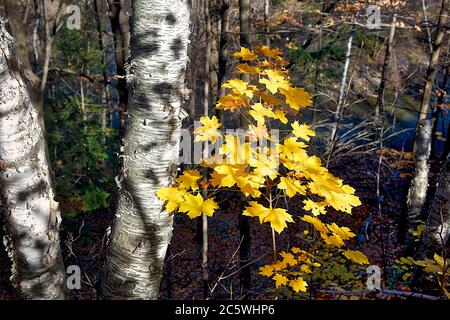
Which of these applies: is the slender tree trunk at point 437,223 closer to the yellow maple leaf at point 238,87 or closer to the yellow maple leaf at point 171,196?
the yellow maple leaf at point 238,87

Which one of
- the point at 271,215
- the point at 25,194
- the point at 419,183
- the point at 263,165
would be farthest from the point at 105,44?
the point at 271,215

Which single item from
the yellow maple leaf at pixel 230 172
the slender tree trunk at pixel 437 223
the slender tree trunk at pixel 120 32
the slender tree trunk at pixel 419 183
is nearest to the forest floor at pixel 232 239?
the slender tree trunk at pixel 419 183

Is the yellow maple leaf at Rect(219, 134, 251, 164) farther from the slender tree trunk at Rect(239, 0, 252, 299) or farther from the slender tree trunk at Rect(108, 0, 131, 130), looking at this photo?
the slender tree trunk at Rect(108, 0, 131, 130)

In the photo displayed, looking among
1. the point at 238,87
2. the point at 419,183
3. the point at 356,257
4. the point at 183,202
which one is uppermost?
the point at 238,87

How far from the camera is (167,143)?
1.69m

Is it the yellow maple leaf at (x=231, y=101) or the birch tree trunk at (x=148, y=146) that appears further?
the yellow maple leaf at (x=231, y=101)

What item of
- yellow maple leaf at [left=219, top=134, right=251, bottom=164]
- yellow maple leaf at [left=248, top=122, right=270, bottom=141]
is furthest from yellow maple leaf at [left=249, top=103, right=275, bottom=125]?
yellow maple leaf at [left=219, top=134, right=251, bottom=164]

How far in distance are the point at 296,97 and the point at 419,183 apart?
14.2 feet

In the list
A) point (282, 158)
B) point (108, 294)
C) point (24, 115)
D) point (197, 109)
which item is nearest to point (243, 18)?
point (282, 158)

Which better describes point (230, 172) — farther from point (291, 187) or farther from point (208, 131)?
point (208, 131)

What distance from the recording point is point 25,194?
5.65 ft

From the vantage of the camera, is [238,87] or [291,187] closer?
[291,187]

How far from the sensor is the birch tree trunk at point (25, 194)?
1601mm

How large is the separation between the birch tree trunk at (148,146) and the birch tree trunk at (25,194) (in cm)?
35
